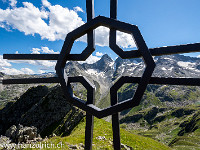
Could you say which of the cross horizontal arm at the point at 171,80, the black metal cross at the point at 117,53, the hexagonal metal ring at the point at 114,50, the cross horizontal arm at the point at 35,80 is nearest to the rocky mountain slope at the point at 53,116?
the cross horizontal arm at the point at 35,80

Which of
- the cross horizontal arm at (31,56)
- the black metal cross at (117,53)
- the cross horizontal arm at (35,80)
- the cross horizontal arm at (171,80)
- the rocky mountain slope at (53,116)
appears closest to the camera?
the cross horizontal arm at (171,80)

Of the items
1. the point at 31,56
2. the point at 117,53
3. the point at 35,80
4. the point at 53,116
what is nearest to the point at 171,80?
the point at 117,53

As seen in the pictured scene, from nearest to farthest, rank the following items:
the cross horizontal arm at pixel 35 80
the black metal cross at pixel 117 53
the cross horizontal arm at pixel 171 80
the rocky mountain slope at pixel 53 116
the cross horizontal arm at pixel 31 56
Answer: the cross horizontal arm at pixel 171 80 < the black metal cross at pixel 117 53 < the cross horizontal arm at pixel 35 80 < the cross horizontal arm at pixel 31 56 < the rocky mountain slope at pixel 53 116

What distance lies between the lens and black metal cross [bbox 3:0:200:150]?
8766 millimetres

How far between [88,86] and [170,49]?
6177 mm


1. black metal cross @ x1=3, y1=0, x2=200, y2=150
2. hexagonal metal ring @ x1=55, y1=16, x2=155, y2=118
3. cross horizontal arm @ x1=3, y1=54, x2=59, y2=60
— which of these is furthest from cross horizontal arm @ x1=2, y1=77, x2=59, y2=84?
cross horizontal arm @ x1=3, y1=54, x2=59, y2=60

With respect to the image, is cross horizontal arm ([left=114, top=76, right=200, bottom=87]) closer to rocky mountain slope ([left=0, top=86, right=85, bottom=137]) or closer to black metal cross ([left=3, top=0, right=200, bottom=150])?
black metal cross ([left=3, top=0, right=200, bottom=150])

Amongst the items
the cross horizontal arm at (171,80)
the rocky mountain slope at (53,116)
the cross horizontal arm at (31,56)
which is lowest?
the rocky mountain slope at (53,116)

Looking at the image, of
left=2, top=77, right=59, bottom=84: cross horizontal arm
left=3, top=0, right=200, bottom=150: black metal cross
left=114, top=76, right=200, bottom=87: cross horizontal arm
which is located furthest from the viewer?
left=2, top=77, right=59, bottom=84: cross horizontal arm

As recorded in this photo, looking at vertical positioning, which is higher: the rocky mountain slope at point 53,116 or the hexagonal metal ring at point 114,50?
the hexagonal metal ring at point 114,50

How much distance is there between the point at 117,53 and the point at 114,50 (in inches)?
12.1

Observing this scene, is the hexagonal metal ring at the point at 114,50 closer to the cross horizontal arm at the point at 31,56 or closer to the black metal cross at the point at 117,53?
the black metal cross at the point at 117,53

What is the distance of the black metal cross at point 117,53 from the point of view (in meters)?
8.77

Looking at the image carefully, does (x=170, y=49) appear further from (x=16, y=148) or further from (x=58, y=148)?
(x=16, y=148)
